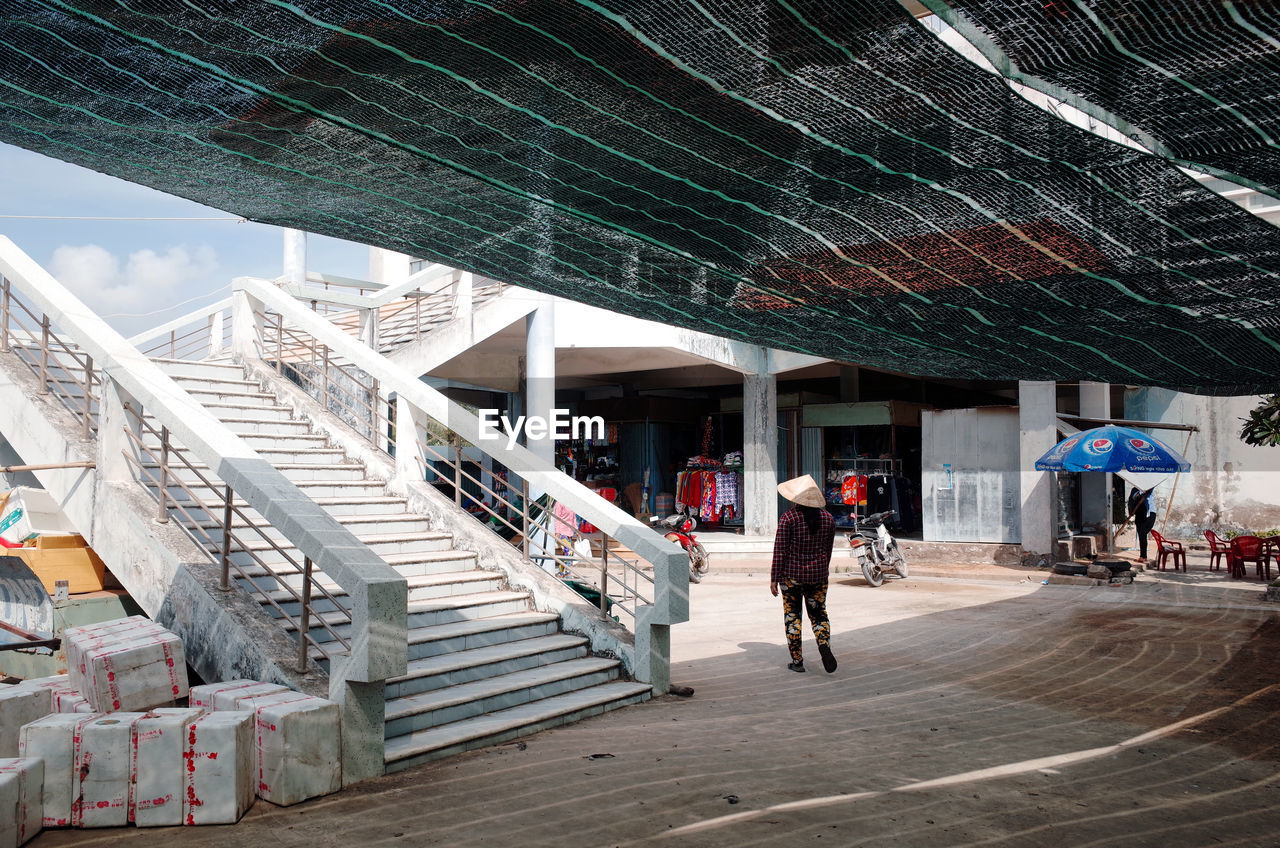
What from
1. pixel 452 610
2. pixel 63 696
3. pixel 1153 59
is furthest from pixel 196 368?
Result: pixel 1153 59

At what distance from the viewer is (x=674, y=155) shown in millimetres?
3498

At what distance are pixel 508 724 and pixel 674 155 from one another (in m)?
3.45

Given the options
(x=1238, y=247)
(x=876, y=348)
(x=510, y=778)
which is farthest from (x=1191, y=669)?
(x=510, y=778)

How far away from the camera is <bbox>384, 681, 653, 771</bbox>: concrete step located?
492 cm

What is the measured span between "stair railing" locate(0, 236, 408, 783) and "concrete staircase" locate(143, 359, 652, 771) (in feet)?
0.75

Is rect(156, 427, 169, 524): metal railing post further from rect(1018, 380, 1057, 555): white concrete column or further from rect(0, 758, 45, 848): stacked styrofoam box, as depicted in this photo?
rect(1018, 380, 1057, 555): white concrete column

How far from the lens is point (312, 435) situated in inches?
345

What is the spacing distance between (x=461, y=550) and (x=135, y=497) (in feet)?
7.96

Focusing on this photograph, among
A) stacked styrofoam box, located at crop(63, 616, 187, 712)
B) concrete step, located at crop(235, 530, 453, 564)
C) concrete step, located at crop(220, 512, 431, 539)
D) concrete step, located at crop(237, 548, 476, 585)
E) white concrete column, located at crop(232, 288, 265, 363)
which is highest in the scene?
white concrete column, located at crop(232, 288, 265, 363)

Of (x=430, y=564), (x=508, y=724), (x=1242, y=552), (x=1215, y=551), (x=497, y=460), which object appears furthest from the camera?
(x=1215, y=551)

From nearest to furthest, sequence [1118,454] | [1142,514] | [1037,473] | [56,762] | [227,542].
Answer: [56,762] < [227,542] < [1118,454] < [1037,473] < [1142,514]

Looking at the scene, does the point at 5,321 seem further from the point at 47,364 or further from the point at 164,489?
the point at 164,489

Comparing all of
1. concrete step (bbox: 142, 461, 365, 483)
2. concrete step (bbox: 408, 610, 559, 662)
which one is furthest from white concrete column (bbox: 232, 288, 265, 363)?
concrete step (bbox: 408, 610, 559, 662)

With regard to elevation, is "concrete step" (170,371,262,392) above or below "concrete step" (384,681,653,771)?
above
